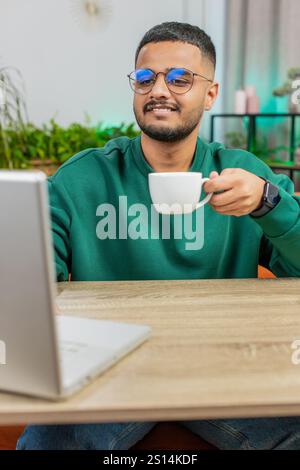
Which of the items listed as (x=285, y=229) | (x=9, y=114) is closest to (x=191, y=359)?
(x=285, y=229)

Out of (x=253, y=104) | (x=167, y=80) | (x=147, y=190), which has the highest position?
(x=167, y=80)

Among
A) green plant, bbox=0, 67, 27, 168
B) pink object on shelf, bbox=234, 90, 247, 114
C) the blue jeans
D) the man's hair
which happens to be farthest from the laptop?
pink object on shelf, bbox=234, 90, 247, 114

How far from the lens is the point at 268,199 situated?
989 millimetres

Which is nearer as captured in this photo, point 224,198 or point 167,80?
point 224,198

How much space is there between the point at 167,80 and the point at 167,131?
0.37 ft

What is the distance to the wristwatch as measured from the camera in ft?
3.23

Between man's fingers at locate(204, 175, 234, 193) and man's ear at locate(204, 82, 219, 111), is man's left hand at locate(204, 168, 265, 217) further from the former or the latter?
man's ear at locate(204, 82, 219, 111)

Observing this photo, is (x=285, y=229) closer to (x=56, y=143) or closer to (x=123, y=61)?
(x=56, y=143)

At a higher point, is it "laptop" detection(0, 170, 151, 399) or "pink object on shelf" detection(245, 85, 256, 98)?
"pink object on shelf" detection(245, 85, 256, 98)

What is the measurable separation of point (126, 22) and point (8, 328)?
476 cm

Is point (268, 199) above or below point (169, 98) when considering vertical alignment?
below

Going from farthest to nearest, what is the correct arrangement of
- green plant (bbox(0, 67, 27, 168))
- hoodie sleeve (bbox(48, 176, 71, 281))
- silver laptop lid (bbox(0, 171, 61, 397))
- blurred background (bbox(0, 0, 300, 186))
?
blurred background (bbox(0, 0, 300, 186)) < green plant (bbox(0, 67, 27, 168)) < hoodie sleeve (bbox(48, 176, 71, 281)) < silver laptop lid (bbox(0, 171, 61, 397))

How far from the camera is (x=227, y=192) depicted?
3.02ft

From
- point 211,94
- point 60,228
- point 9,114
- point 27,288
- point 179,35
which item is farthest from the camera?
point 9,114
